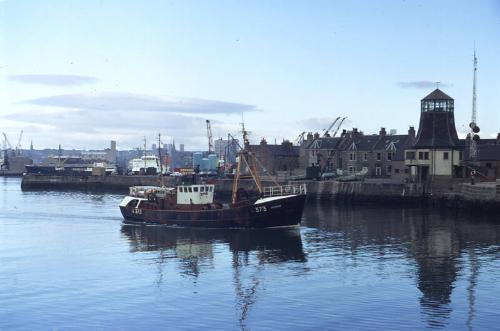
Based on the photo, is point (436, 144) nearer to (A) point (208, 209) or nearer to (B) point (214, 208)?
(B) point (214, 208)

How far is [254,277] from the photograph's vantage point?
42.4m

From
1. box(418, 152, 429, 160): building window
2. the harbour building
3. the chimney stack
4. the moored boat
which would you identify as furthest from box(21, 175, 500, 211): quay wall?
the chimney stack

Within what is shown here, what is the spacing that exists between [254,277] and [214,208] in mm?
26977

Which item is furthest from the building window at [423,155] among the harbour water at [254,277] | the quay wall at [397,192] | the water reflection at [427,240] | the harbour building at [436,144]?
the harbour water at [254,277]

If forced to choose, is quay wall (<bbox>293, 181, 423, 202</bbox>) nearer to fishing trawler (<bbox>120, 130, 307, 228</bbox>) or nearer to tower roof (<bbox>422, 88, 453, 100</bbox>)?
tower roof (<bbox>422, 88, 453, 100</bbox>)

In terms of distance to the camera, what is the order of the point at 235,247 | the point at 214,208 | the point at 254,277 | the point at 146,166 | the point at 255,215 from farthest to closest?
the point at 146,166
the point at 214,208
the point at 255,215
the point at 235,247
the point at 254,277

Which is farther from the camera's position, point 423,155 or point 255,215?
point 423,155

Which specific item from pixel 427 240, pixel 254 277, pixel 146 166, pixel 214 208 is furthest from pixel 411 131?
pixel 254 277

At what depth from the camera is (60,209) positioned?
94.3 meters

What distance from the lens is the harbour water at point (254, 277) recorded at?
32594mm

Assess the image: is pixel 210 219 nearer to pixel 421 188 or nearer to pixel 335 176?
pixel 421 188

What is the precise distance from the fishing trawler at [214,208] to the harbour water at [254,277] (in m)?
1.42

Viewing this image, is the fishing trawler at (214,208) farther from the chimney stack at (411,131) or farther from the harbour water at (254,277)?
the chimney stack at (411,131)

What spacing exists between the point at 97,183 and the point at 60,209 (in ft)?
190
